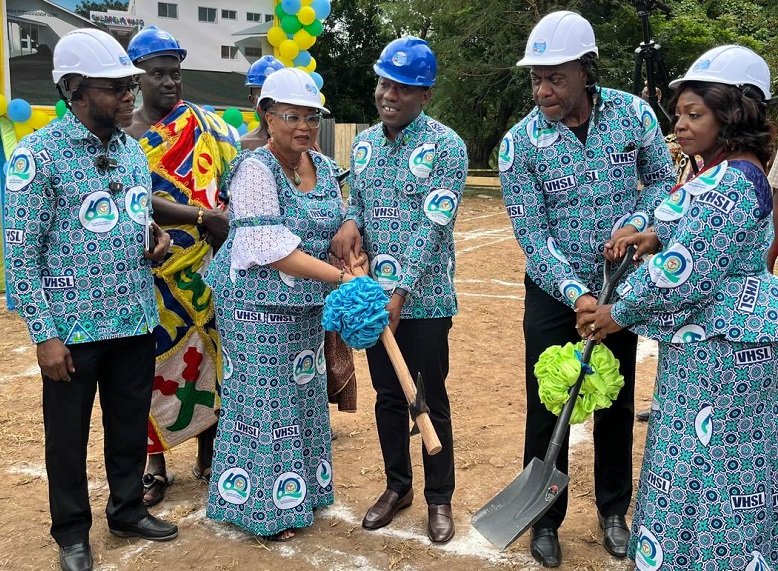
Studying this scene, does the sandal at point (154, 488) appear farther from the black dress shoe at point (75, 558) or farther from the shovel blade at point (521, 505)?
the shovel blade at point (521, 505)

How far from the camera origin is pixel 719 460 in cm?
305

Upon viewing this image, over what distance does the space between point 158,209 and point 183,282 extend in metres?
0.50

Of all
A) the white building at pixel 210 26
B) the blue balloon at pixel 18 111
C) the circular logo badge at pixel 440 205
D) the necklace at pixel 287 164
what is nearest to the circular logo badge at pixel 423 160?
the circular logo badge at pixel 440 205

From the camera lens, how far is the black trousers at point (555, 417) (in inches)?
154

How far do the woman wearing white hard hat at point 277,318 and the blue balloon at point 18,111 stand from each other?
631 centimetres

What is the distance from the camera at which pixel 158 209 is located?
175 inches

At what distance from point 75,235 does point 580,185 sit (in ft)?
7.78

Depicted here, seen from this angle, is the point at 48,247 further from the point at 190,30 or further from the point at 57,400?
the point at 190,30

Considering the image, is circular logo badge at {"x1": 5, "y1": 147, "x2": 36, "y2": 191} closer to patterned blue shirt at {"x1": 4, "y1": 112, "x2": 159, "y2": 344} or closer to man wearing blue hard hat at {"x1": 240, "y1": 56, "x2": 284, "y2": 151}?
patterned blue shirt at {"x1": 4, "y1": 112, "x2": 159, "y2": 344}

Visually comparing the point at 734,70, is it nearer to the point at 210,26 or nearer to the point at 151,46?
the point at 151,46


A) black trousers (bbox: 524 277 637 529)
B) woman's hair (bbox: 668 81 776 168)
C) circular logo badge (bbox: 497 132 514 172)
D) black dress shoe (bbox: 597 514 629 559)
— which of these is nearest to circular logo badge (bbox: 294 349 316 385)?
black trousers (bbox: 524 277 637 529)

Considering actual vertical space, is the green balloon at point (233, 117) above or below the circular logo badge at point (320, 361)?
above

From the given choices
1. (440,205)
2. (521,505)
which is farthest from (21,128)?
(521,505)

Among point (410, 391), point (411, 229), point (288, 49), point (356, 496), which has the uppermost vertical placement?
point (288, 49)
